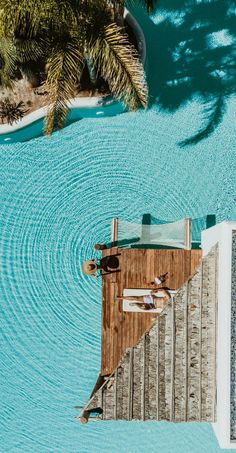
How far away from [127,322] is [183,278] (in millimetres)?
1481

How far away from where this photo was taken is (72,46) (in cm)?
905

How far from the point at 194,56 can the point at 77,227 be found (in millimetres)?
4628

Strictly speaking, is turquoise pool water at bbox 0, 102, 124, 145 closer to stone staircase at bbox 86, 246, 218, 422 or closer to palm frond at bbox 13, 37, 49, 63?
palm frond at bbox 13, 37, 49, 63

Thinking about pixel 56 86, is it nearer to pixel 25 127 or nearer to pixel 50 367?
pixel 25 127

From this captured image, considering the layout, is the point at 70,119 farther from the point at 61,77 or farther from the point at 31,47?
the point at 61,77

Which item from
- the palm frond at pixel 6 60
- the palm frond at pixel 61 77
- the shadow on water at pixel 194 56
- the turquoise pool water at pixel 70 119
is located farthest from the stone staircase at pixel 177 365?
the palm frond at pixel 6 60

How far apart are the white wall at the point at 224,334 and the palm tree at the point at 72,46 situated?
9.27 ft

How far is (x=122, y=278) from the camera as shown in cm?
1106

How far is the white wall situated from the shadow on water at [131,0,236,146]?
398 cm

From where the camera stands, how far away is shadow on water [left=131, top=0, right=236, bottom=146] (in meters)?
11.8

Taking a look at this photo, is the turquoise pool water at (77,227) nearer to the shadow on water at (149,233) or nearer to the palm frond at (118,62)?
the shadow on water at (149,233)

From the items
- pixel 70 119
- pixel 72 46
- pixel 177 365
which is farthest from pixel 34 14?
pixel 177 365

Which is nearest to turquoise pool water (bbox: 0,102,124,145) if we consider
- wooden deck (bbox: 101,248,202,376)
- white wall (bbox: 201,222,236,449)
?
wooden deck (bbox: 101,248,202,376)

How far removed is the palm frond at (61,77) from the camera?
29.1 ft
